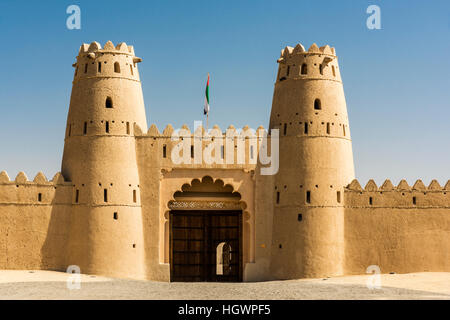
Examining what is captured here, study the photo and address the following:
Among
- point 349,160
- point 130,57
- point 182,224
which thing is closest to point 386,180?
point 349,160

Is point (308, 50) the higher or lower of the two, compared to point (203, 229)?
higher

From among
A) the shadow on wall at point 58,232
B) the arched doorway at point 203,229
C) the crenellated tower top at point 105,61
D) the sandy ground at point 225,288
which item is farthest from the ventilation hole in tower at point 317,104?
the shadow on wall at point 58,232

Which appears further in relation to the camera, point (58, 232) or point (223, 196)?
point (223, 196)

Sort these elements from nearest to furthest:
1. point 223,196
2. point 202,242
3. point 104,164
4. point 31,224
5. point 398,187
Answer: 1. point 31,224
2. point 104,164
3. point 398,187
4. point 223,196
5. point 202,242

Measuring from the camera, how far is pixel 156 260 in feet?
121

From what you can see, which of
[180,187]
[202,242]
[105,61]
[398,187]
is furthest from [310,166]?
[105,61]

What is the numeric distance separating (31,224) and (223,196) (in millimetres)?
9207

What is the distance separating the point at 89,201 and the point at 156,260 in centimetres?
416

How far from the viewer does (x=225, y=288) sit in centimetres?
3238

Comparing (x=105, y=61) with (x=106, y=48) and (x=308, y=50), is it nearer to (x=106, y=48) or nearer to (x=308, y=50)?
(x=106, y=48)

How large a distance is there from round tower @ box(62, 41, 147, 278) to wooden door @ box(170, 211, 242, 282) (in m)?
2.51

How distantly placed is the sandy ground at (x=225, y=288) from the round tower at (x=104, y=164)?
5.19ft

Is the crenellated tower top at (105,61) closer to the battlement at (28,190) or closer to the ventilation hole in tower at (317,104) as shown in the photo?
the battlement at (28,190)

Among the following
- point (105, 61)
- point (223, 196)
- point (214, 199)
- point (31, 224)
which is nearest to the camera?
point (31, 224)
